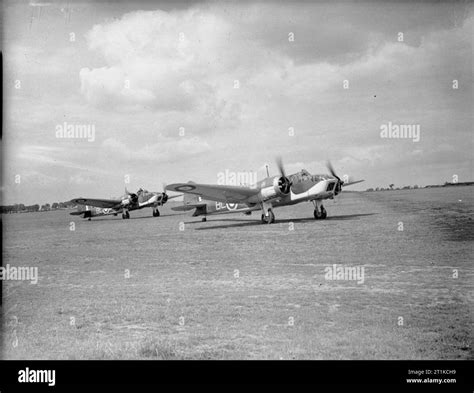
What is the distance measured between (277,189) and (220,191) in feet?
11.8

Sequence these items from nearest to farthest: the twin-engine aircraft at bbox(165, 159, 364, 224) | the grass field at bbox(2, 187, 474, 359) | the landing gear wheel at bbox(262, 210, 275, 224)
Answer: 1. the grass field at bbox(2, 187, 474, 359)
2. the twin-engine aircraft at bbox(165, 159, 364, 224)
3. the landing gear wheel at bbox(262, 210, 275, 224)

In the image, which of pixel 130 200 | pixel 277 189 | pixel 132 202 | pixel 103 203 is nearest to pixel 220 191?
pixel 277 189

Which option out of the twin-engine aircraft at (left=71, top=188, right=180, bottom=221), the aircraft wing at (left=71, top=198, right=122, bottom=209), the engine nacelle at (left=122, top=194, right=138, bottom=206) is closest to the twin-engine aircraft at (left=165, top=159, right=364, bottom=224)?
the twin-engine aircraft at (left=71, top=188, right=180, bottom=221)

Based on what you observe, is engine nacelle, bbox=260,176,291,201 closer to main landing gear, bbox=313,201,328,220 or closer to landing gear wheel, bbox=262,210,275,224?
landing gear wheel, bbox=262,210,275,224

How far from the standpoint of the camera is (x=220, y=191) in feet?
80.1

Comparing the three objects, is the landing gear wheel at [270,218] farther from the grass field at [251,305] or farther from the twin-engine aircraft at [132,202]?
the twin-engine aircraft at [132,202]

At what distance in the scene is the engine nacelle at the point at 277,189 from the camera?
23969 millimetres

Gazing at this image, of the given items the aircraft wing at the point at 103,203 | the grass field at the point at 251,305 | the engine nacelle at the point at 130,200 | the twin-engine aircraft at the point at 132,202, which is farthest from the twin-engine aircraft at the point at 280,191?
the aircraft wing at the point at 103,203

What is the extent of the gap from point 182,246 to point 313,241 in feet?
18.9

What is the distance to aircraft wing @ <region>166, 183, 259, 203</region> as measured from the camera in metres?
22.6

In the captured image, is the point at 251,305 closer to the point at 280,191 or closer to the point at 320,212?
the point at 280,191

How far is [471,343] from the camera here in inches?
261

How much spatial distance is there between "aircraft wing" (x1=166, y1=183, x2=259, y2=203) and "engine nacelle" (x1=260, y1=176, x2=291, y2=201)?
0.74 m
